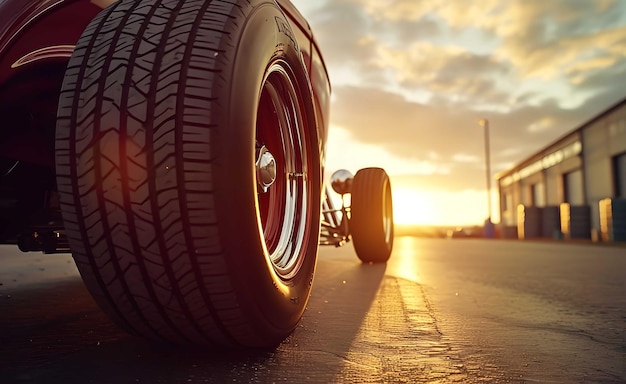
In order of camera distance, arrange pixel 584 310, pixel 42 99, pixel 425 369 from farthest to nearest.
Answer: pixel 584 310 → pixel 42 99 → pixel 425 369

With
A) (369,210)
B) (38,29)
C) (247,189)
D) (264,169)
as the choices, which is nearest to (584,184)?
(369,210)

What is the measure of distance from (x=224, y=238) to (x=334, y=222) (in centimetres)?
408

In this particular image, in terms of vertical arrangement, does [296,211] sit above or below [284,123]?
below

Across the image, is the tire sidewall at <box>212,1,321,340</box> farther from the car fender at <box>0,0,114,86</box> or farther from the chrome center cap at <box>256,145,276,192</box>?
the car fender at <box>0,0,114,86</box>

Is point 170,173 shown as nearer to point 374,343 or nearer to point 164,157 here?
point 164,157

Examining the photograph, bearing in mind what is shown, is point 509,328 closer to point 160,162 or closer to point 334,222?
point 160,162

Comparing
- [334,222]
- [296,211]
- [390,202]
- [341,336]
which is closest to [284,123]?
[296,211]

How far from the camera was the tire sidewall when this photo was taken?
4.99 feet

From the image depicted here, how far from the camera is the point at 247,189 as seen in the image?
61.7 inches

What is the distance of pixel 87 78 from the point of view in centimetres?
161

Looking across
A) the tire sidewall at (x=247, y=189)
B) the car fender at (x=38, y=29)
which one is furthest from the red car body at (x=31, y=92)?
the tire sidewall at (x=247, y=189)

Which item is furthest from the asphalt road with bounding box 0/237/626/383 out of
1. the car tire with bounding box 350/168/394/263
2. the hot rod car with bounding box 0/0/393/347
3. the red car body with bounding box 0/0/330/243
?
the car tire with bounding box 350/168/394/263

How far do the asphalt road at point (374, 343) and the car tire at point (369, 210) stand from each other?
1585mm

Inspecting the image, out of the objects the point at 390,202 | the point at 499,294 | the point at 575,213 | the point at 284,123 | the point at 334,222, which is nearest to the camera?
the point at 284,123
